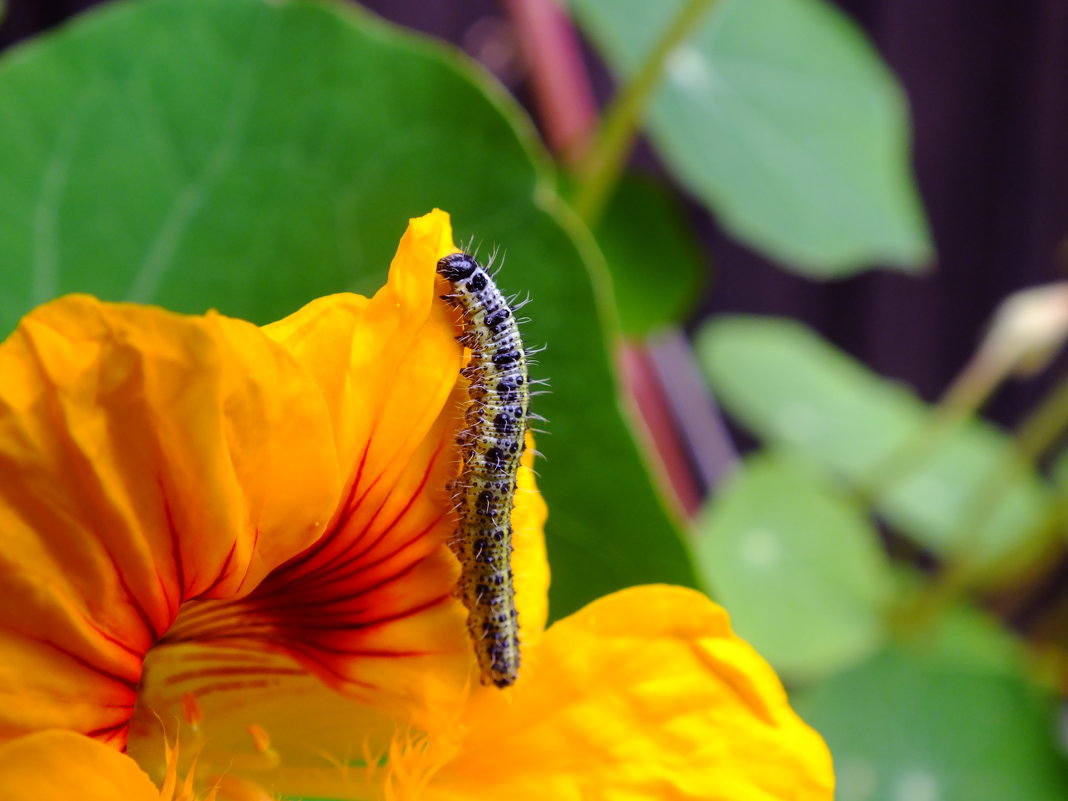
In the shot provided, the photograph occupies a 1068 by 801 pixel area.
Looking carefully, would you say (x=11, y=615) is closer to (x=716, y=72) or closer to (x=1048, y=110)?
(x=716, y=72)

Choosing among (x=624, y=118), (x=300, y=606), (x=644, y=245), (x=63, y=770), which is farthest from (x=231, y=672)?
(x=644, y=245)

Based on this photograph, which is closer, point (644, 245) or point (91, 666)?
point (91, 666)

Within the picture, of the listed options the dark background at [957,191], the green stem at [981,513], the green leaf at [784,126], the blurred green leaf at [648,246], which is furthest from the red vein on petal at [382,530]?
the dark background at [957,191]

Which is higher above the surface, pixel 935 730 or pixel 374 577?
pixel 374 577

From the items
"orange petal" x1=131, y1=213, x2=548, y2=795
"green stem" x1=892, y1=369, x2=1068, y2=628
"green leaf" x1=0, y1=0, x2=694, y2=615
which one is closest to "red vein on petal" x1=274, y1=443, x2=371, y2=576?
"orange petal" x1=131, y1=213, x2=548, y2=795

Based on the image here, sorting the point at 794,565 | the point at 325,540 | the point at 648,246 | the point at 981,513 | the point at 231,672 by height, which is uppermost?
the point at 325,540

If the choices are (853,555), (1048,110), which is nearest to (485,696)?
(853,555)

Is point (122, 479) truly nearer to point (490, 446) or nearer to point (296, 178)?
point (490, 446)

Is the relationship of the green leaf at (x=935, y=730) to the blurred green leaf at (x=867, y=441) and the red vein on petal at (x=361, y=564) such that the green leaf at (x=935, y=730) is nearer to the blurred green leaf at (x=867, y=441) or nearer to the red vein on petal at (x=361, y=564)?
the blurred green leaf at (x=867, y=441)
